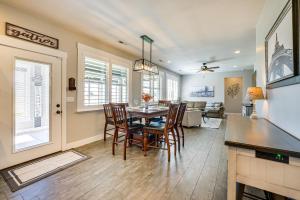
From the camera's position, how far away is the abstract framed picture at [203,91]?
31.5 ft

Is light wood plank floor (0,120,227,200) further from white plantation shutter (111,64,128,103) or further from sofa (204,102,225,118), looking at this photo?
sofa (204,102,225,118)

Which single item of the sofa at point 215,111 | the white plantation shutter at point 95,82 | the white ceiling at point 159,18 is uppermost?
the white ceiling at point 159,18

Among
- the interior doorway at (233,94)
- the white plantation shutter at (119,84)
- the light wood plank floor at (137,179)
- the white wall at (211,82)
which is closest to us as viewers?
the light wood plank floor at (137,179)

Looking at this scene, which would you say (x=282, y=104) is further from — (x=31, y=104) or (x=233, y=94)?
(x=233, y=94)

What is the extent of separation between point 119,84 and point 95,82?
90 cm

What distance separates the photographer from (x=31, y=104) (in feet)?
9.16

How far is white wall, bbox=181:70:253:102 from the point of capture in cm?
859

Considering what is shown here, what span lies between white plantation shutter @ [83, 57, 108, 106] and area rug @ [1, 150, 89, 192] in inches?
52.3

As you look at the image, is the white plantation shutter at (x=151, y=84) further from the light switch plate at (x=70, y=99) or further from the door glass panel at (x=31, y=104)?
the door glass panel at (x=31, y=104)

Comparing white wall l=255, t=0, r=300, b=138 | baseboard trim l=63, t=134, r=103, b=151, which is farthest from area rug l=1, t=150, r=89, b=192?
white wall l=255, t=0, r=300, b=138

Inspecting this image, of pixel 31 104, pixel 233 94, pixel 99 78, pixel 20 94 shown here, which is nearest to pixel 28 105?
pixel 31 104

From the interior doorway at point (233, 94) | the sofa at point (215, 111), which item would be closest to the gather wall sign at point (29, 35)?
the sofa at point (215, 111)

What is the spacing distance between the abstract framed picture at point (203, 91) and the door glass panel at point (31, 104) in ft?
28.6

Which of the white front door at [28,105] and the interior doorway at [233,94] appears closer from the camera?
the white front door at [28,105]
